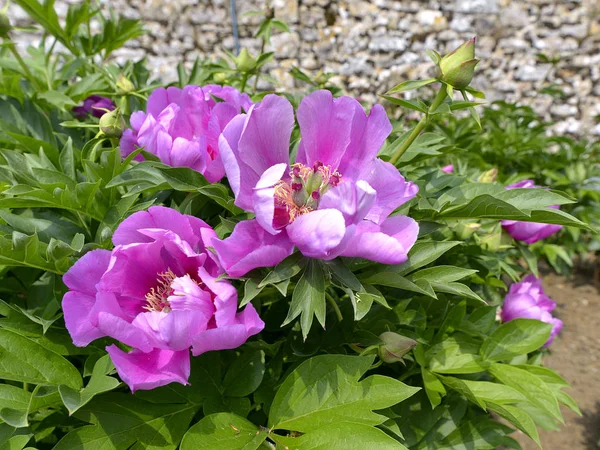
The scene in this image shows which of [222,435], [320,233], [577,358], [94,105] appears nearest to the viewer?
[320,233]

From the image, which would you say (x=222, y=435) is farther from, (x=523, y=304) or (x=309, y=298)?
(x=523, y=304)

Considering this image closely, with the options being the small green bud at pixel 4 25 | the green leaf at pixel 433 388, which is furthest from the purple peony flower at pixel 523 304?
the small green bud at pixel 4 25

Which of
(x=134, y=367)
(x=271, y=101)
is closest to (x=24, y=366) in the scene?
(x=134, y=367)

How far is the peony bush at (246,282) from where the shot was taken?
1.71 ft

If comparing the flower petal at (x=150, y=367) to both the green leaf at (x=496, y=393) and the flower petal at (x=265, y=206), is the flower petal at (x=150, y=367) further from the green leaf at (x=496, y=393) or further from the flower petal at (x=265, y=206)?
the green leaf at (x=496, y=393)

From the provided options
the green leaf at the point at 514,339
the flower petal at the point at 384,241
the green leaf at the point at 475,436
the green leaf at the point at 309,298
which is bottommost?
the green leaf at the point at 475,436

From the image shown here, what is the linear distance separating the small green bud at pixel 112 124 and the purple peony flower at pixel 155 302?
247 millimetres

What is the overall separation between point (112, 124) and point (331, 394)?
1.59ft

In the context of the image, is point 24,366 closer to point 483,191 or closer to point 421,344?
point 421,344

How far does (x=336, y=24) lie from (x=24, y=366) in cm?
518

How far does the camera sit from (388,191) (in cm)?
56

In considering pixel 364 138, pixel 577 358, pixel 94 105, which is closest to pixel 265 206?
pixel 364 138

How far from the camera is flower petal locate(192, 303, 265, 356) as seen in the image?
0.50 metres

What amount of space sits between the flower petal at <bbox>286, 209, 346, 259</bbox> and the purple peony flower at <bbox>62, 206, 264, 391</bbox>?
0.31 ft
